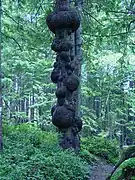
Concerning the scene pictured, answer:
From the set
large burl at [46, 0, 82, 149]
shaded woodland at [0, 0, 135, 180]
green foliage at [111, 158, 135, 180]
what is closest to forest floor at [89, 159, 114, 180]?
shaded woodland at [0, 0, 135, 180]

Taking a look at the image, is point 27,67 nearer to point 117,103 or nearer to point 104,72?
point 104,72

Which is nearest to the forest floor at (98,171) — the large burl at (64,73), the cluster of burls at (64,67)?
the large burl at (64,73)

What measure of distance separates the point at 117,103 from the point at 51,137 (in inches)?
436

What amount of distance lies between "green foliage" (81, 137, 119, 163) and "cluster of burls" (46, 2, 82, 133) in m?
3.42

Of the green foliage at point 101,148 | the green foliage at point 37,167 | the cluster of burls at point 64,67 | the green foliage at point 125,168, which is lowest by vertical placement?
the green foliage at point 101,148

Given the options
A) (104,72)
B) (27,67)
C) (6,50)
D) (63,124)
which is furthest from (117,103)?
(63,124)

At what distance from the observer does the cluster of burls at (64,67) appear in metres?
11.8

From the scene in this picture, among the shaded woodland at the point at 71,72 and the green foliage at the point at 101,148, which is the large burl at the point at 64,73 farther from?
the green foliage at the point at 101,148

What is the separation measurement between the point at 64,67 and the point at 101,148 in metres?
5.60

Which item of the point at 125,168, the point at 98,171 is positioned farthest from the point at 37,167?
the point at 98,171

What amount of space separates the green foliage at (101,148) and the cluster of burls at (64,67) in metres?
3.42

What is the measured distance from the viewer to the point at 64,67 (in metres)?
12.0

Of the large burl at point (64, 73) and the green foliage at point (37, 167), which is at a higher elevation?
the large burl at point (64, 73)

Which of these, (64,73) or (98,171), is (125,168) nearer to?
(98,171)
